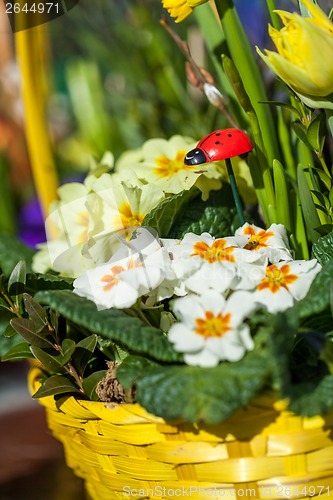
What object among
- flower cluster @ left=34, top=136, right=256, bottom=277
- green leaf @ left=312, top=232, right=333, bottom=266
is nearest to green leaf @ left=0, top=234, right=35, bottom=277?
flower cluster @ left=34, top=136, right=256, bottom=277

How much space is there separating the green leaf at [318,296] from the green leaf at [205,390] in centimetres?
5

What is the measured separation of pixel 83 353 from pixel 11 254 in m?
0.24

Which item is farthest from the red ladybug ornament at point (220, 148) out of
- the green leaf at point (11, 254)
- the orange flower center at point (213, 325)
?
the green leaf at point (11, 254)

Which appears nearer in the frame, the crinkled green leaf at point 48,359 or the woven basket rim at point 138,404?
the woven basket rim at point 138,404

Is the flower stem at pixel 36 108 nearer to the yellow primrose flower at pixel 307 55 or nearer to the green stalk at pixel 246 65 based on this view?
the green stalk at pixel 246 65

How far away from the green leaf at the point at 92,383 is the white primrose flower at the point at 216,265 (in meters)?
0.12

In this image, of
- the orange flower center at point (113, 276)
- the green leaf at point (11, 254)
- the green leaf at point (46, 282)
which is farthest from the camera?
the green leaf at point (11, 254)

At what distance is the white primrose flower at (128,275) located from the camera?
50 cm

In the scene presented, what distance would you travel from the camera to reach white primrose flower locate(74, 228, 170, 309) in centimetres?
50

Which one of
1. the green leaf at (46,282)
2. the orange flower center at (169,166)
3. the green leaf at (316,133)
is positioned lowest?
the green leaf at (46,282)

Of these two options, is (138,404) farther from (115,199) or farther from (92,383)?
(115,199)

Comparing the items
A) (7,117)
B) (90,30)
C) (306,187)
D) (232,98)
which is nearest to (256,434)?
(306,187)

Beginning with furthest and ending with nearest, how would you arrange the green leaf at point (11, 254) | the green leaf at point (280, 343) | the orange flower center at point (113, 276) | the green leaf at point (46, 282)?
the green leaf at point (11, 254) < the green leaf at point (46, 282) < the orange flower center at point (113, 276) < the green leaf at point (280, 343)

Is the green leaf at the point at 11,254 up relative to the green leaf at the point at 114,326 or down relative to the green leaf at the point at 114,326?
down
